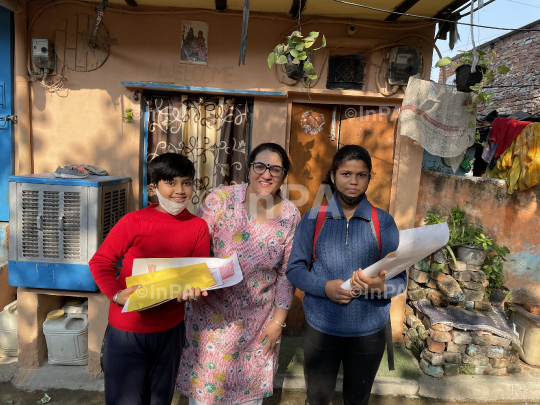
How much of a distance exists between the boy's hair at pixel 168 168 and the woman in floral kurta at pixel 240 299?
10.9 inches

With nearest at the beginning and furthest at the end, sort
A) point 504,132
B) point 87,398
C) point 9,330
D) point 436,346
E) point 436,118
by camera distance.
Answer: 1. point 87,398
2. point 9,330
3. point 436,346
4. point 436,118
5. point 504,132

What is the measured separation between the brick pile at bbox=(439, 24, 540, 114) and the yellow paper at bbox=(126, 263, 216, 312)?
7.69 meters

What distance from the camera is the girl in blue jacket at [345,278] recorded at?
1776 mm

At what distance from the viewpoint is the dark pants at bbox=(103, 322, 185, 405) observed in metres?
1.72

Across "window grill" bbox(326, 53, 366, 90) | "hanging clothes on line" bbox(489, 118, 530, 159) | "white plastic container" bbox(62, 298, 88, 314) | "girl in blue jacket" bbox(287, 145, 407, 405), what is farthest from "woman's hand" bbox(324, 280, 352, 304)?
"hanging clothes on line" bbox(489, 118, 530, 159)

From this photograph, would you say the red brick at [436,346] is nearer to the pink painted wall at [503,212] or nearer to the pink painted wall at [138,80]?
the pink painted wall at [503,212]

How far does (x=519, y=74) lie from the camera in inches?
294

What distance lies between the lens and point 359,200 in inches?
72.4

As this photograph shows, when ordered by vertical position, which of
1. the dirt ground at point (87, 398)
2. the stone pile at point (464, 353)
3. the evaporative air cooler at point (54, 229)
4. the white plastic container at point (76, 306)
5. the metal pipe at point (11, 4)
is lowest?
the dirt ground at point (87, 398)

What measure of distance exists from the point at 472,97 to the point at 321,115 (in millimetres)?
1510

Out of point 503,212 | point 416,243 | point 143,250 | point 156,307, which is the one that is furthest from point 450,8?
point 156,307

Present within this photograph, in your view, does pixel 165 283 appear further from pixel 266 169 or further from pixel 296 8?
pixel 296 8

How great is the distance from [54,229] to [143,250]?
1.64m

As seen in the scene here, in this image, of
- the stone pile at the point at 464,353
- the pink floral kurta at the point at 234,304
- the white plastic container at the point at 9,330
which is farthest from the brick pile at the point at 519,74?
the white plastic container at the point at 9,330
